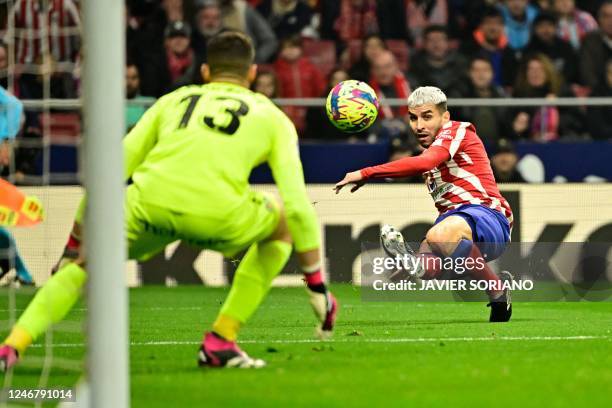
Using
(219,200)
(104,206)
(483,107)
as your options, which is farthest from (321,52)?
(104,206)

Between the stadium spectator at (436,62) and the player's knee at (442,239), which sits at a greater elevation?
the stadium spectator at (436,62)

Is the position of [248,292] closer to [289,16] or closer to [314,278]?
[314,278]

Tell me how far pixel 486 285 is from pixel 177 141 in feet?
12.3

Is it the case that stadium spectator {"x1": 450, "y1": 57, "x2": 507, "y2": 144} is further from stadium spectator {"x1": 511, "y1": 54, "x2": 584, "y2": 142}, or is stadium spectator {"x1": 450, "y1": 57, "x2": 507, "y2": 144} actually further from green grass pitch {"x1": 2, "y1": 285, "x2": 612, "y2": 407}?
green grass pitch {"x1": 2, "y1": 285, "x2": 612, "y2": 407}

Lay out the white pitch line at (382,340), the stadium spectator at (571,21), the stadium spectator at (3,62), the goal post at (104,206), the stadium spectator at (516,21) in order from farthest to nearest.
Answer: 1. the stadium spectator at (571,21)
2. the stadium spectator at (516,21)
3. the stadium spectator at (3,62)
4. the white pitch line at (382,340)
5. the goal post at (104,206)

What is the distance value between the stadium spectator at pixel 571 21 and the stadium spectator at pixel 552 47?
0.47 meters

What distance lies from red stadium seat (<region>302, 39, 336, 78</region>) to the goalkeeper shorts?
29.3 feet

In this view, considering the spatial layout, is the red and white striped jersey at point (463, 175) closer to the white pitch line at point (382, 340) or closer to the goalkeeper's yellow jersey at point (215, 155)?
the white pitch line at point (382, 340)

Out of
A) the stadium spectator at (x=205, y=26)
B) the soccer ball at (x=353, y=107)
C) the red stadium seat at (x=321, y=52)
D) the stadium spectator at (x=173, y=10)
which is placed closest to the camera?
the soccer ball at (x=353, y=107)

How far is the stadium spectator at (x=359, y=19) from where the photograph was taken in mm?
16375

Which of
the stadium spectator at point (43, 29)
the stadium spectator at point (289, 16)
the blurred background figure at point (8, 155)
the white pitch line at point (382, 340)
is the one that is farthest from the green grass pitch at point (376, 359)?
the stadium spectator at point (289, 16)

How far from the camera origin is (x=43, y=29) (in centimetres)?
1075

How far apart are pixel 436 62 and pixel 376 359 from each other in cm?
843

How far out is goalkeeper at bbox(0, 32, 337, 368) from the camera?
703 centimetres
